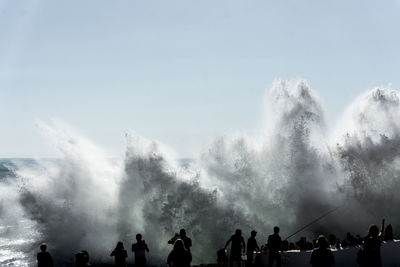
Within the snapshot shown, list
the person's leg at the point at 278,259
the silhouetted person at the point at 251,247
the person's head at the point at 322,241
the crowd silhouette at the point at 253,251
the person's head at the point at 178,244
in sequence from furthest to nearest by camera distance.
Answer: the silhouetted person at the point at 251,247 → the person's leg at the point at 278,259 → the person's head at the point at 178,244 → the crowd silhouette at the point at 253,251 → the person's head at the point at 322,241

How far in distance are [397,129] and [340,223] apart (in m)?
6.57

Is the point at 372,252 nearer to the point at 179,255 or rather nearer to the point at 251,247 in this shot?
the point at 179,255

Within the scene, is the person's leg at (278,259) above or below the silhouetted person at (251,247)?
below

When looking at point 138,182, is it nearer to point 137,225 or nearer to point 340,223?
point 137,225

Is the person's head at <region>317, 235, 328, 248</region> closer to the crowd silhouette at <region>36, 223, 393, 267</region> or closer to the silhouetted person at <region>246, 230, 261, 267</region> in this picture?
the crowd silhouette at <region>36, 223, 393, 267</region>

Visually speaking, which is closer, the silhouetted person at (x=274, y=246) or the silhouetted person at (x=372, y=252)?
the silhouetted person at (x=372, y=252)

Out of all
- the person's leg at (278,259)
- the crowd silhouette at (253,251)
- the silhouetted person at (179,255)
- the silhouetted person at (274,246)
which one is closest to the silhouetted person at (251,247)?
the crowd silhouette at (253,251)

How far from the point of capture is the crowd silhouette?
30.7 ft

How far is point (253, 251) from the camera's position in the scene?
14.9 metres

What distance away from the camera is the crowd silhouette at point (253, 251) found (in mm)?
9352

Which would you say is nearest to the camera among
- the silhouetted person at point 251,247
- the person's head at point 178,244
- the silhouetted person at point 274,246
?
the person's head at point 178,244

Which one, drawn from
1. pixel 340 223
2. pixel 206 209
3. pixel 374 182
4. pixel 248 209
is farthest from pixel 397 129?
pixel 206 209

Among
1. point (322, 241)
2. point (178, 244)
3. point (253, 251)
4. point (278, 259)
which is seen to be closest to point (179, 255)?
point (178, 244)

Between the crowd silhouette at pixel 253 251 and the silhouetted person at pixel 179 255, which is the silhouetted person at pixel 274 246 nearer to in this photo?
the crowd silhouette at pixel 253 251
